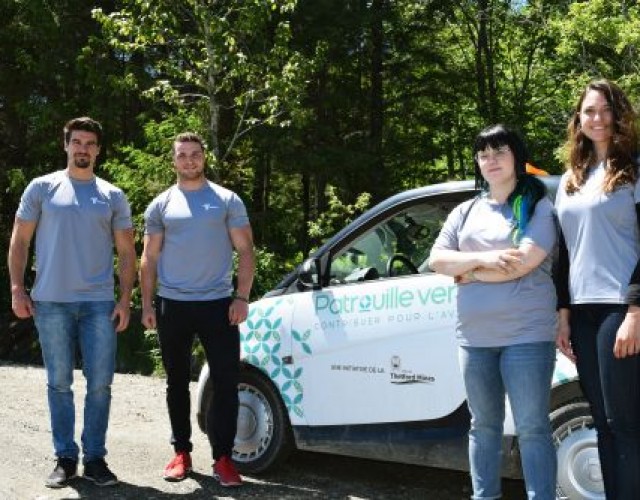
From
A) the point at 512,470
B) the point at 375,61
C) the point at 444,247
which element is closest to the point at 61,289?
the point at 444,247

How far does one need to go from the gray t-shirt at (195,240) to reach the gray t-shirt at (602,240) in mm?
2275

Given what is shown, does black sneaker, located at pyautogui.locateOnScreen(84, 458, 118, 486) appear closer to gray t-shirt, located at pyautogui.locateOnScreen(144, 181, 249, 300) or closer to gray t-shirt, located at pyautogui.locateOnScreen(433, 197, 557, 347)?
gray t-shirt, located at pyautogui.locateOnScreen(144, 181, 249, 300)

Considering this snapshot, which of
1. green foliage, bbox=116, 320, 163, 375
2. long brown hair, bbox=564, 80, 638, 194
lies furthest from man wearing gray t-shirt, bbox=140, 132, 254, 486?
green foliage, bbox=116, 320, 163, 375

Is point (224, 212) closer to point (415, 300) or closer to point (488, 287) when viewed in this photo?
point (415, 300)

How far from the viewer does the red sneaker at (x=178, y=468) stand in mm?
5551

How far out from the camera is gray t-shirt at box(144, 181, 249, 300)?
17.5 feet

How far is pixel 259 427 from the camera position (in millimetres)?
5797

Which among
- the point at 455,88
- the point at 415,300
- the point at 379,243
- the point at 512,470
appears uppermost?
the point at 455,88

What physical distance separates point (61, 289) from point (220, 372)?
104cm

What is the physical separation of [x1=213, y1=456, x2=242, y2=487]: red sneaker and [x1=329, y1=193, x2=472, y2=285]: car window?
1241 mm

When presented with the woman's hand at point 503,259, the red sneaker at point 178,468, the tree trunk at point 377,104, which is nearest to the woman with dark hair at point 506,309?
the woman's hand at point 503,259

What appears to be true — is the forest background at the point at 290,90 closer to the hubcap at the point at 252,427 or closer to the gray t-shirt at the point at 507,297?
the hubcap at the point at 252,427

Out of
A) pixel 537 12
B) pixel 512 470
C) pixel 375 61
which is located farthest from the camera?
pixel 375 61

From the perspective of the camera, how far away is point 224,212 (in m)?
5.41
